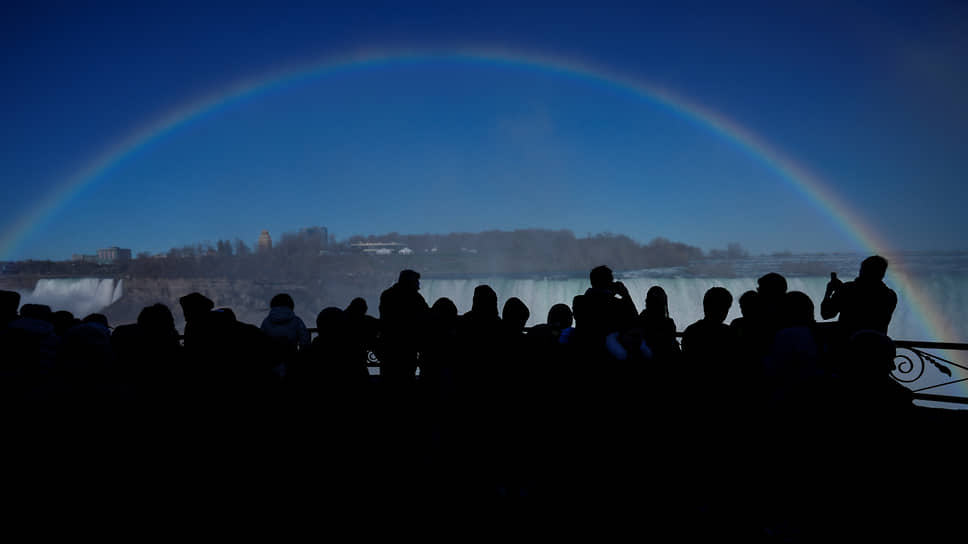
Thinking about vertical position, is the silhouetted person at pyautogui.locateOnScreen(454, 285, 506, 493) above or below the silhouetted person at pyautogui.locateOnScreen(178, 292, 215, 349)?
below

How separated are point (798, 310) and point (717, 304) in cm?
72

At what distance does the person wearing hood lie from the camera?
5.46 metres

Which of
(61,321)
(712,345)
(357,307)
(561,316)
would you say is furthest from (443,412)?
(61,321)

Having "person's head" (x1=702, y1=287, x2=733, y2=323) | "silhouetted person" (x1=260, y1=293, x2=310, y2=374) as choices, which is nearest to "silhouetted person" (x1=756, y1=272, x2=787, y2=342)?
"person's head" (x1=702, y1=287, x2=733, y2=323)

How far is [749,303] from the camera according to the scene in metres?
4.21

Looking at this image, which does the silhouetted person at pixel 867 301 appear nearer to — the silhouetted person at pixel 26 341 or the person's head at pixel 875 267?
the person's head at pixel 875 267

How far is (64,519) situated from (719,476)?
4887 millimetres

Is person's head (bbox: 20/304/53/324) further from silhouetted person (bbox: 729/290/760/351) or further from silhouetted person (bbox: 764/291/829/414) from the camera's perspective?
silhouetted person (bbox: 729/290/760/351)

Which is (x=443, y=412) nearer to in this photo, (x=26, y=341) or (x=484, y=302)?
(x=484, y=302)

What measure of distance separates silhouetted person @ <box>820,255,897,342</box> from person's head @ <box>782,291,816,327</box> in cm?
122

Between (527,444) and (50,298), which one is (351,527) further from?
(50,298)

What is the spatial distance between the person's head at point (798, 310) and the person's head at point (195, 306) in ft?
14.5

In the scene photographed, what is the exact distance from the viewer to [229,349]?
3566 millimetres

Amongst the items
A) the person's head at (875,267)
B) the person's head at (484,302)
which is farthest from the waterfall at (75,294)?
the person's head at (875,267)
